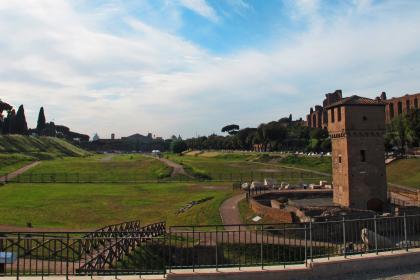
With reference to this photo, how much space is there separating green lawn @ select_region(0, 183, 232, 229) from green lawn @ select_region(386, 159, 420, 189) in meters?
20.8

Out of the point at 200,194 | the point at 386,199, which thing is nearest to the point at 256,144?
the point at 200,194

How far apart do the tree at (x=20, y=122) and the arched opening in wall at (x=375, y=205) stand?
120 m

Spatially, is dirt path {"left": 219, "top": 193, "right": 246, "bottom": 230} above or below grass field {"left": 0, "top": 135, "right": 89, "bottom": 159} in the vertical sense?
below

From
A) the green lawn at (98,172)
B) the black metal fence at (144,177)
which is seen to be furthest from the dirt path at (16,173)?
the green lawn at (98,172)

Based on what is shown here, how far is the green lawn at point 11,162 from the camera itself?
71.4m

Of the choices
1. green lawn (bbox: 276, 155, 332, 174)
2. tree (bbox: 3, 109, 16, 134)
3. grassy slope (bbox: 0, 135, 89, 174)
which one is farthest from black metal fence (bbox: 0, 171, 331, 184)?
tree (bbox: 3, 109, 16, 134)

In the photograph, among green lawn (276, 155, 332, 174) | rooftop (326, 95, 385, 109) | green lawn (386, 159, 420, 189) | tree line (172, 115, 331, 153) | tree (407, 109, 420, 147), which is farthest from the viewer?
tree line (172, 115, 331, 153)

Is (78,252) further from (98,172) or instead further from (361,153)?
(98,172)

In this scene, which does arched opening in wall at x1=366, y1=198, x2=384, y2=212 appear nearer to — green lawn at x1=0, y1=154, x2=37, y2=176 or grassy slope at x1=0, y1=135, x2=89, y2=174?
green lawn at x1=0, y1=154, x2=37, y2=176

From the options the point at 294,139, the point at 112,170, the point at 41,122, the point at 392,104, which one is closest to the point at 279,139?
the point at 294,139

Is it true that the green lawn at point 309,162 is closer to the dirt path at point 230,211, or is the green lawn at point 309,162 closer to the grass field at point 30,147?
the dirt path at point 230,211

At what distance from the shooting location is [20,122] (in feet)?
434

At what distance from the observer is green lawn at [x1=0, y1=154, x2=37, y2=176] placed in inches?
2810

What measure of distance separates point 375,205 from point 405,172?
1014 inches
